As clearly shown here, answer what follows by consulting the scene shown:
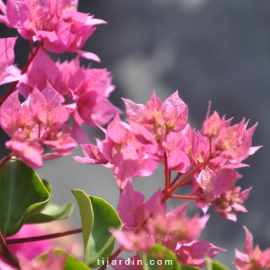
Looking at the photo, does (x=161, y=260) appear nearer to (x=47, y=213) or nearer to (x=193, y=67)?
(x=47, y=213)

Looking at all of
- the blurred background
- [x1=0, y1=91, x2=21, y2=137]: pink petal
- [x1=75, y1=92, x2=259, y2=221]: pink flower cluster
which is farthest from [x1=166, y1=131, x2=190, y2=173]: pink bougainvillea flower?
the blurred background

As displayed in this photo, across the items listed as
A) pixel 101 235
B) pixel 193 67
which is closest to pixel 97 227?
pixel 101 235

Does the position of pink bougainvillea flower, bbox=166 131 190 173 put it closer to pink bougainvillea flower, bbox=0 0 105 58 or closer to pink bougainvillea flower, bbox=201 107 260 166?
pink bougainvillea flower, bbox=201 107 260 166

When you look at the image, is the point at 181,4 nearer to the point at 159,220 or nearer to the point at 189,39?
the point at 189,39

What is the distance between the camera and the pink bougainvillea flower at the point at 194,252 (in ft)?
0.77

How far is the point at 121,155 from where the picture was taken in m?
0.24

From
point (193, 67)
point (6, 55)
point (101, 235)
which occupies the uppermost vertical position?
point (6, 55)

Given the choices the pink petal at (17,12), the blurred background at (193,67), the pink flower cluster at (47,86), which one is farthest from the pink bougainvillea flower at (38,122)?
Answer: the blurred background at (193,67)

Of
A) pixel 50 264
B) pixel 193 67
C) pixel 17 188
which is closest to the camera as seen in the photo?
pixel 50 264

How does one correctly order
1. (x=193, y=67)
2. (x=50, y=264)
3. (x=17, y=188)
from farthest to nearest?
1. (x=193, y=67)
2. (x=17, y=188)
3. (x=50, y=264)

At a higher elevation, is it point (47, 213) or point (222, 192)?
point (222, 192)

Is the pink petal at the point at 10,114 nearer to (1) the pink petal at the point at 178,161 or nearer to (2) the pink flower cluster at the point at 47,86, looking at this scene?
(2) the pink flower cluster at the point at 47,86

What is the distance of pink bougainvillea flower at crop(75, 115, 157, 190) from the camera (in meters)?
0.25

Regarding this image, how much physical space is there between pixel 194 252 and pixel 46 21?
0.73ft
